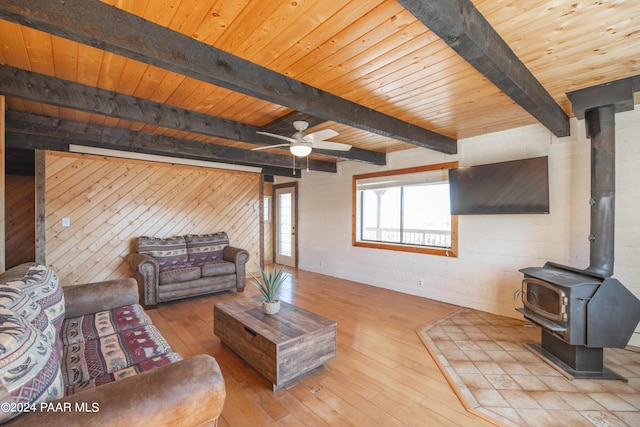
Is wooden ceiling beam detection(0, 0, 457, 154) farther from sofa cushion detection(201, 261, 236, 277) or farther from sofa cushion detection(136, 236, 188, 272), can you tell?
sofa cushion detection(136, 236, 188, 272)

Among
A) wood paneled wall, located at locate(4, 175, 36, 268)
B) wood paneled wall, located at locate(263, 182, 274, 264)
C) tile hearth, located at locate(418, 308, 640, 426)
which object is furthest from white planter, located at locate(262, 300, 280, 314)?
wood paneled wall, located at locate(4, 175, 36, 268)

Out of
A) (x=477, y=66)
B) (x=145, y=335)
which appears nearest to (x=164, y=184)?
(x=145, y=335)

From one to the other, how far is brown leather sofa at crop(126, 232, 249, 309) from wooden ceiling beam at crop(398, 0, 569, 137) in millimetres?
4293

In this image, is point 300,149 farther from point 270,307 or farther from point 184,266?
point 184,266

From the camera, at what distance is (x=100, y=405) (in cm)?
107

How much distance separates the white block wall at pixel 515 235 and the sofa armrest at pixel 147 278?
11.4 ft

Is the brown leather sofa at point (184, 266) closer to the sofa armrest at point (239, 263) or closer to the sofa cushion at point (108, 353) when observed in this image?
the sofa armrest at point (239, 263)

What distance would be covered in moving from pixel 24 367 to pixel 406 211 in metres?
4.87

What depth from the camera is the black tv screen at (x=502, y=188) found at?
11.2 feet

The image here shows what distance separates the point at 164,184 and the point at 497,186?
521 cm

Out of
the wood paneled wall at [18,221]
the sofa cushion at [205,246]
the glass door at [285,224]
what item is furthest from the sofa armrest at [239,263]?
the wood paneled wall at [18,221]

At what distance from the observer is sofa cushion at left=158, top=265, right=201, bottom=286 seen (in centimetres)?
419

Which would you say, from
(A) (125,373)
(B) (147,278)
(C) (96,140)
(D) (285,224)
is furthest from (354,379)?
(D) (285,224)

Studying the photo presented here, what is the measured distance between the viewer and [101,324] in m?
2.27
